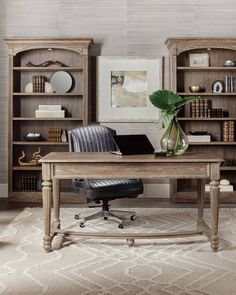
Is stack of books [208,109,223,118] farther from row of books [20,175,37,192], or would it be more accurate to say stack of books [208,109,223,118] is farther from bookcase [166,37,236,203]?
row of books [20,175,37,192]

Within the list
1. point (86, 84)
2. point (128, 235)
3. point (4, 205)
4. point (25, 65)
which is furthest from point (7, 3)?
point (128, 235)

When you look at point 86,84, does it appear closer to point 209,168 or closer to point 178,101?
point 178,101

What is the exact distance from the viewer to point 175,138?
3.92 m

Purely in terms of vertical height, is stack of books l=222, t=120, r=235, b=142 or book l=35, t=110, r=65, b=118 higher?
book l=35, t=110, r=65, b=118

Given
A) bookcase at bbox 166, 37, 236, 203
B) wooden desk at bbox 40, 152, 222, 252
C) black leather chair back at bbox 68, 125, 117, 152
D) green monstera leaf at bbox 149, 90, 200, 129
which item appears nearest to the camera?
wooden desk at bbox 40, 152, 222, 252

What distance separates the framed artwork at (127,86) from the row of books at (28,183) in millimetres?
1270

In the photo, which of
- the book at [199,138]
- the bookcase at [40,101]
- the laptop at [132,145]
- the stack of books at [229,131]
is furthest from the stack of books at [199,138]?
the laptop at [132,145]

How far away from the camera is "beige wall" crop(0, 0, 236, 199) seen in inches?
259

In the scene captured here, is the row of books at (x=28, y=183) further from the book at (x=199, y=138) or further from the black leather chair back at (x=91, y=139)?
the book at (x=199, y=138)

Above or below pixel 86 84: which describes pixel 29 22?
above

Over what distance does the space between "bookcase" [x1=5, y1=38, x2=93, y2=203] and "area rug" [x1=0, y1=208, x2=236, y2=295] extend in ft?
5.81

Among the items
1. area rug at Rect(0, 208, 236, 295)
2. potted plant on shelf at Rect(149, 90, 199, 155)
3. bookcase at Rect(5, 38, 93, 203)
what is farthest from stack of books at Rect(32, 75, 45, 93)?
potted plant on shelf at Rect(149, 90, 199, 155)

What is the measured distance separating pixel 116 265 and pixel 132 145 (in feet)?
3.68

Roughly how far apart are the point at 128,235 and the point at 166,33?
3.73m
